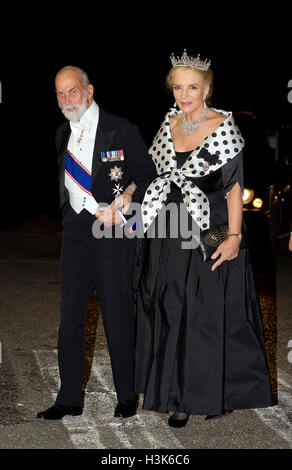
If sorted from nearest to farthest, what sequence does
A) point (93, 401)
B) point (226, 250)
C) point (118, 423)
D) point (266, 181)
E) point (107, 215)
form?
point (107, 215) < point (226, 250) < point (118, 423) < point (93, 401) < point (266, 181)

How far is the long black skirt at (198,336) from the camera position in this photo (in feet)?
13.8

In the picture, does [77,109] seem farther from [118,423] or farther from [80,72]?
[118,423]

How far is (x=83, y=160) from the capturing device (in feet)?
13.8

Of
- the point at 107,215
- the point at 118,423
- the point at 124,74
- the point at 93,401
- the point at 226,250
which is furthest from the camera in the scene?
the point at 124,74

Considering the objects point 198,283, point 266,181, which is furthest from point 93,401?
point 266,181

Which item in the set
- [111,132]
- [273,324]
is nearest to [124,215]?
[111,132]

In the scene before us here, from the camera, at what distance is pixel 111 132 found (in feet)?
13.7

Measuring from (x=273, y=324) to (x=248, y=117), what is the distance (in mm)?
6215

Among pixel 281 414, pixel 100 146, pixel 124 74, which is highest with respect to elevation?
pixel 124 74

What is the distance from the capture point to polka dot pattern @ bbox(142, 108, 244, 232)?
13.6 feet

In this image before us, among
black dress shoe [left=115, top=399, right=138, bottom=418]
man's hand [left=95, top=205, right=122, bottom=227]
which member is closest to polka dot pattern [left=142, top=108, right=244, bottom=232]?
man's hand [left=95, top=205, right=122, bottom=227]

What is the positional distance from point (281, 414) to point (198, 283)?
3.22 feet

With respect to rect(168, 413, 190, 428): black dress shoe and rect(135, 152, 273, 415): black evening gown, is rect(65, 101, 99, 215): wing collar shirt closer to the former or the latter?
rect(135, 152, 273, 415): black evening gown

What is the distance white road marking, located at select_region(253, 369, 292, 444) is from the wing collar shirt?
1566 mm
